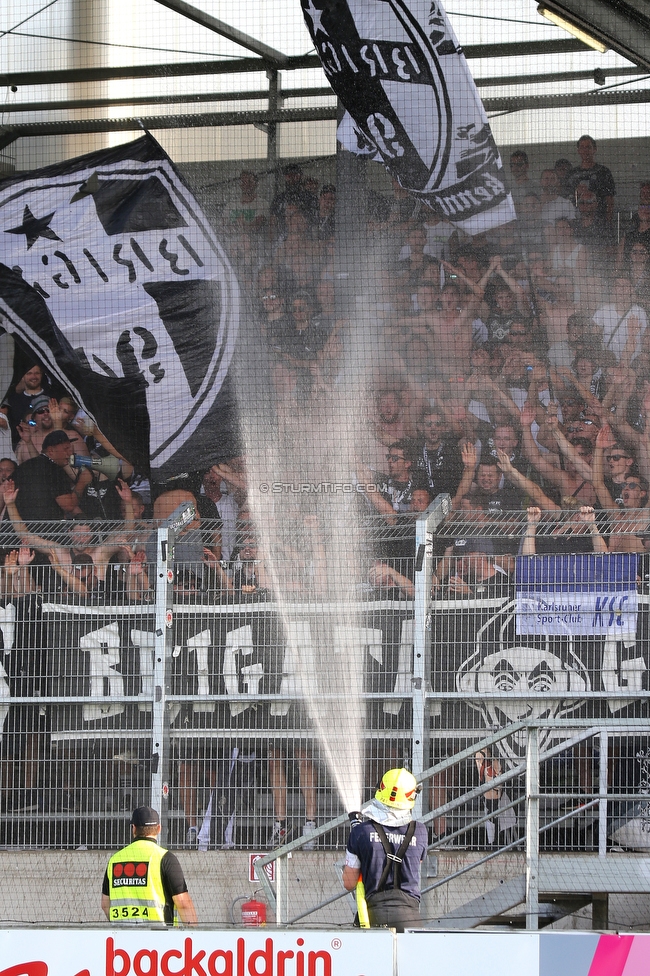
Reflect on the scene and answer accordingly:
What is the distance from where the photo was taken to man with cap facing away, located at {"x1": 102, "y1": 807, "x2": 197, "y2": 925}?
5.30 metres

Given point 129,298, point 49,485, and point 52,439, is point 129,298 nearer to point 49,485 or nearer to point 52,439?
point 52,439

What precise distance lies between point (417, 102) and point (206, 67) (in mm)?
2424

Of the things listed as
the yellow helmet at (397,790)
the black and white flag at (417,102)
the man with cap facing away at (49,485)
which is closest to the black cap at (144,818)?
the yellow helmet at (397,790)

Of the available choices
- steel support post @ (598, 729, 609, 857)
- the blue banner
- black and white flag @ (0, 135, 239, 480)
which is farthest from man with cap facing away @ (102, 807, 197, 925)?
black and white flag @ (0, 135, 239, 480)

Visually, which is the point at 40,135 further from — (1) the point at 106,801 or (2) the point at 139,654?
(1) the point at 106,801

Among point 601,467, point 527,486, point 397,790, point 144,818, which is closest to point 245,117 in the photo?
point 527,486

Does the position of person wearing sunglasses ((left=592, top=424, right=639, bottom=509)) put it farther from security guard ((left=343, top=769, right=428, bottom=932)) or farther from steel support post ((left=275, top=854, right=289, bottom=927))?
security guard ((left=343, top=769, right=428, bottom=932))

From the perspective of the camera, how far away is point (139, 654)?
7309 millimetres

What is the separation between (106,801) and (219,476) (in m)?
3.09

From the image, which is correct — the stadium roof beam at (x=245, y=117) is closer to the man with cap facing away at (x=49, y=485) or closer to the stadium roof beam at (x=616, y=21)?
the stadium roof beam at (x=616, y=21)

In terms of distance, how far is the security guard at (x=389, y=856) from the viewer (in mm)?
5094

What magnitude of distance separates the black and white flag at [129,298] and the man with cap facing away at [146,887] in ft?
14.3

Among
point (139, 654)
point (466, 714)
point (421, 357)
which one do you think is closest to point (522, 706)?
point (466, 714)

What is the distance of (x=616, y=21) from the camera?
32.0 ft
